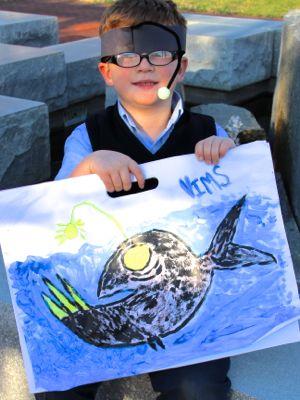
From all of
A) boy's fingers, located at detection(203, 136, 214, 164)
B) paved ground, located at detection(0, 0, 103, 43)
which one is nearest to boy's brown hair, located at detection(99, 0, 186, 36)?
boy's fingers, located at detection(203, 136, 214, 164)

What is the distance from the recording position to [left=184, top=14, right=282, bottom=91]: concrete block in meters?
5.03

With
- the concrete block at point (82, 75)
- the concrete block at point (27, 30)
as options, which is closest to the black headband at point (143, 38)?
the concrete block at point (82, 75)

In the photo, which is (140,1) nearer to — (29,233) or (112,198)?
(112,198)

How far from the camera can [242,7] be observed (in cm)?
1441

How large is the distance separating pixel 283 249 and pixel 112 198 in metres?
0.47

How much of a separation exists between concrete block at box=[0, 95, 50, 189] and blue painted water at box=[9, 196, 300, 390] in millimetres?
1492

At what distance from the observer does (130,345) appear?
1.47 meters

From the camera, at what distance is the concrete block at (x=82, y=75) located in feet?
13.9

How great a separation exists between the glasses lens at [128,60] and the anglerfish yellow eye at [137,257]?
512 millimetres

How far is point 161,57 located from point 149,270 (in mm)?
594

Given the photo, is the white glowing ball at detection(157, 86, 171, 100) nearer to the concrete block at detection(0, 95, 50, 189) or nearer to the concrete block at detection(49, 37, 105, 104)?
the concrete block at detection(0, 95, 50, 189)

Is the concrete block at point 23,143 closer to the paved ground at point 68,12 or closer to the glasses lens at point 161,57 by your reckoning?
the glasses lens at point 161,57

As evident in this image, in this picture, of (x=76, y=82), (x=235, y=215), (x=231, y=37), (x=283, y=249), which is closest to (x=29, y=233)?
(x=235, y=215)

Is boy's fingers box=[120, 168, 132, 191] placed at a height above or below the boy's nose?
below
